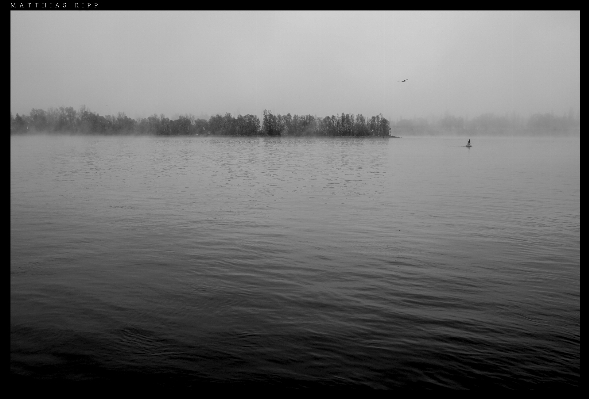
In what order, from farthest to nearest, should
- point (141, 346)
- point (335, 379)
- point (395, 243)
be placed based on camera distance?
point (395, 243) < point (141, 346) < point (335, 379)

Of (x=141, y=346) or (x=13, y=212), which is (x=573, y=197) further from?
(x=13, y=212)

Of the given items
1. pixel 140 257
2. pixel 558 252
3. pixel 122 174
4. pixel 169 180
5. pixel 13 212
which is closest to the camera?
pixel 140 257

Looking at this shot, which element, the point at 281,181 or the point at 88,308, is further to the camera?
the point at 281,181

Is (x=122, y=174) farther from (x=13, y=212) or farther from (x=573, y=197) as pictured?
(x=573, y=197)

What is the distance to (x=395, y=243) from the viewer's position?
561 inches

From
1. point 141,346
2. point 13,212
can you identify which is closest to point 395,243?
point 141,346

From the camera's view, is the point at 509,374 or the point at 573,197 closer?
the point at 509,374

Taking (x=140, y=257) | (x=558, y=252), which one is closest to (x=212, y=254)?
(x=140, y=257)

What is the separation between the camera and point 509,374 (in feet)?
20.0

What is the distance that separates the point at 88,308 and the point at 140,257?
388 centimetres

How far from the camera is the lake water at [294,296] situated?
6.19 m

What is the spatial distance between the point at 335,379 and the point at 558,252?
1028cm

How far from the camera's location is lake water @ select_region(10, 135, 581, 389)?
6.19 metres

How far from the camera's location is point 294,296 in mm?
9172
